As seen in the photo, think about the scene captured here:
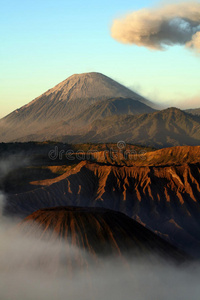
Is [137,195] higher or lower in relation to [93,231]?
lower

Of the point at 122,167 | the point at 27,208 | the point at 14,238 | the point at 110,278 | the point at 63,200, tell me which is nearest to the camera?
the point at 110,278

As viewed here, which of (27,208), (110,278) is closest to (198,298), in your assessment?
(110,278)

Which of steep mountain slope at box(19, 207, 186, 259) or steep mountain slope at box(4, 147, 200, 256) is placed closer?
steep mountain slope at box(19, 207, 186, 259)

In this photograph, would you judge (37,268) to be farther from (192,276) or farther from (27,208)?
(27,208)

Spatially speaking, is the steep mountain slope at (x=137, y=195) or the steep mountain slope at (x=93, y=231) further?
the steep mountain slope at (x=137, y=195)

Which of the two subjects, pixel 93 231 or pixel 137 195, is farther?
pixel 137 195
